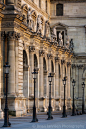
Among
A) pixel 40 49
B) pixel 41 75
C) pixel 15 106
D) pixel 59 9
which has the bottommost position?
pixel 15 106

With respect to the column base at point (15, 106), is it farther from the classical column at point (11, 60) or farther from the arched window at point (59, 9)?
the arched window at point (59, 9)

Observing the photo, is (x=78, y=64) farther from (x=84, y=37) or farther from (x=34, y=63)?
(x=34, y=63)

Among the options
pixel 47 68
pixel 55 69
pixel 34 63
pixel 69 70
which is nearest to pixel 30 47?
pixel 34 63

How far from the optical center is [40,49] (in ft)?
192

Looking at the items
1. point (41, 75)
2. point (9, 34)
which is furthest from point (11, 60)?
point (41, 75)

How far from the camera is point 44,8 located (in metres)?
70.1

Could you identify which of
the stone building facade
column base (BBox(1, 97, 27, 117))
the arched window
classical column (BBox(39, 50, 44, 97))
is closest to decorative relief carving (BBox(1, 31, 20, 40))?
the stone building facade

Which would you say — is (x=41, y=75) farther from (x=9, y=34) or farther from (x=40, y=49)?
(x=9, y=34)

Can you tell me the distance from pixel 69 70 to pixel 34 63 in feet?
63.9

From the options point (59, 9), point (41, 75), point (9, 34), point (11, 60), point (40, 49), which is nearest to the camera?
point (9, 34)

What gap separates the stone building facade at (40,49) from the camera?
43.5 metres

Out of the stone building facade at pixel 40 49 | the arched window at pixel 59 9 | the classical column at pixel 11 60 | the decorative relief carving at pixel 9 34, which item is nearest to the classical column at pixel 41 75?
the stone building facade at pixel 40 49

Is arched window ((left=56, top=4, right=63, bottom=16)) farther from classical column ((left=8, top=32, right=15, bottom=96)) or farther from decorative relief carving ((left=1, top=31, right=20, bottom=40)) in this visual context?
classical column ((left=8, top=32, right=15, bottom=96))

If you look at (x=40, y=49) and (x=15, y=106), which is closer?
(x=15, y=106)
